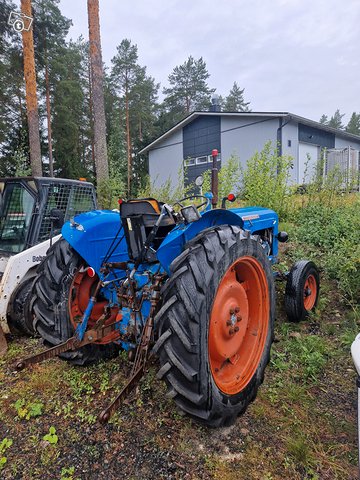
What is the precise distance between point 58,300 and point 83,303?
0.20 metres

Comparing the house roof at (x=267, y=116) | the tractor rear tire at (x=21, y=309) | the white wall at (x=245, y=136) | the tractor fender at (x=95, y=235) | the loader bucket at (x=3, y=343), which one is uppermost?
the house roof at (x=267, y=116)

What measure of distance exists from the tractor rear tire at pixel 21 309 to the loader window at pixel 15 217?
55cm

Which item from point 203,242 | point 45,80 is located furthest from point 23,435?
point 45,80

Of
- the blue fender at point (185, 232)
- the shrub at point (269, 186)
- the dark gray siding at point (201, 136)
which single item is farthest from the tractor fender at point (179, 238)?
the dark gray siding at point (201, 136)

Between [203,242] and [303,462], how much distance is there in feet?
4.44

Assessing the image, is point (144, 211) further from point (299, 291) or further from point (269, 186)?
point (269, 186)

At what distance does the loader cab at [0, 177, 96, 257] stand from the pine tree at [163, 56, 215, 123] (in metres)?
28.0

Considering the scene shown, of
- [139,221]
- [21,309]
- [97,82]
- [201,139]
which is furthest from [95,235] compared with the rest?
[201,139]

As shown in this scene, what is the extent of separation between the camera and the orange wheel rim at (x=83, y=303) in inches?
95.1

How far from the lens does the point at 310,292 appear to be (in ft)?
12.3

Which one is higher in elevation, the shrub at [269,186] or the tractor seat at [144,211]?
the shrub at [269,186]

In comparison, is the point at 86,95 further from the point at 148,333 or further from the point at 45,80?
the point at 148,333

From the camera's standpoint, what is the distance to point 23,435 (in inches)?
81.7

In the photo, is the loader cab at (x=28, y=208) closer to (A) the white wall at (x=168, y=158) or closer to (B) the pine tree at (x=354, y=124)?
(A) the white wall at (x=168, y=158)
